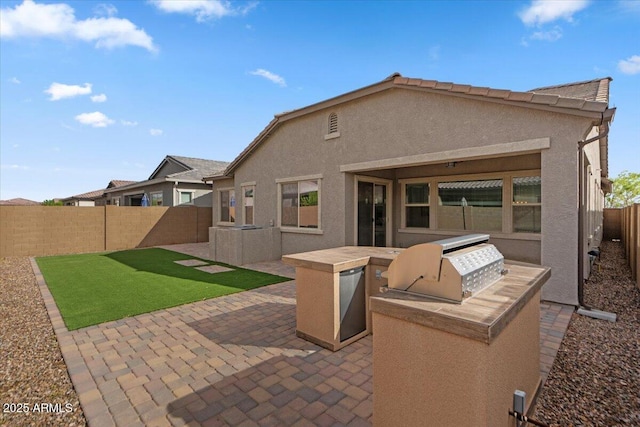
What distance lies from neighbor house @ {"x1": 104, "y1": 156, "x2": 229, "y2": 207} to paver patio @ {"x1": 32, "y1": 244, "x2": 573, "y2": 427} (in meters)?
14.5

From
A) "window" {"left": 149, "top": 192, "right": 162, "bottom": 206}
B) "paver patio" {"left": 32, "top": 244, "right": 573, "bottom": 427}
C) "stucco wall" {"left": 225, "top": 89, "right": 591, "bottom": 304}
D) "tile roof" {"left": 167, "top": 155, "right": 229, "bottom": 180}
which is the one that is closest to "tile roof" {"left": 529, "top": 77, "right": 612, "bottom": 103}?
"stucco wall" {"left": 225, "top": 89, "right": 591, "bottom": 304}

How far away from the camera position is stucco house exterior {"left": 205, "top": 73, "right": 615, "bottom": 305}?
5770 mm

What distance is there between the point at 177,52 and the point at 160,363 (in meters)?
10.5

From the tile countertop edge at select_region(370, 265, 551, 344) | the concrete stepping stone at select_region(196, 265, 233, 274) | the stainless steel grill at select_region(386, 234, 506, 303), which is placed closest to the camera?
the tile countertop edge at select_region(370, 265, 551, 344)

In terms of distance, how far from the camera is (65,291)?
7.12m

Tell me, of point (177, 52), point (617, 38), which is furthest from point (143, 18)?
point (617, 38)

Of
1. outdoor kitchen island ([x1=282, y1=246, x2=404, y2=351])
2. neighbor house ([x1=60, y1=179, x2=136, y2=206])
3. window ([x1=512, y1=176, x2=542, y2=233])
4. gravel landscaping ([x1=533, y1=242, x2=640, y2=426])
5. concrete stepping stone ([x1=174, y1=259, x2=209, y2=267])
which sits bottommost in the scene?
gravel landscaping ([x1=533, y1=242, x2=640, y2=426])

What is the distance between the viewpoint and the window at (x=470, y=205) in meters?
8.89

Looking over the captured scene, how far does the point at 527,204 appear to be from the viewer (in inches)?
326

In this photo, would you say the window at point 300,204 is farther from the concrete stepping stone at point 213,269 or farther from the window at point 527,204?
the window at point 527,204

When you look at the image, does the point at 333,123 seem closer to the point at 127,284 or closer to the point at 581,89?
the point at 581,89

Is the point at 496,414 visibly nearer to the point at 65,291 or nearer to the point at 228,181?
the point at 65,291

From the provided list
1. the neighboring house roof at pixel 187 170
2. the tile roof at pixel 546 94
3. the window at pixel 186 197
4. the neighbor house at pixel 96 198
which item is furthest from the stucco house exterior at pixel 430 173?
the neighbor house at pixel 96 198

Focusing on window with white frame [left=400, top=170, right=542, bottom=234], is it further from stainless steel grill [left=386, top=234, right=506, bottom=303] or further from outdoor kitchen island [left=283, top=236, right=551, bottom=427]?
stainless steel grill [left=386, top=234, right=506, bottom=303]
